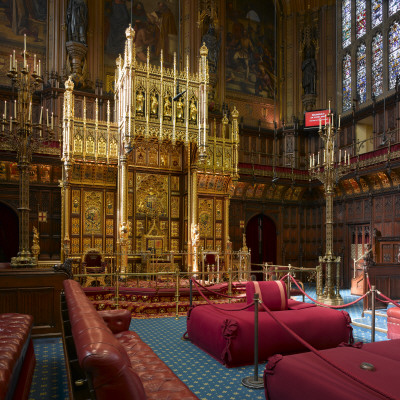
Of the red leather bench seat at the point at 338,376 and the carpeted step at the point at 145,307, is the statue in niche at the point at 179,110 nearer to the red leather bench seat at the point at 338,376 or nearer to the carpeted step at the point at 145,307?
the carpeted step at the point at 145,307

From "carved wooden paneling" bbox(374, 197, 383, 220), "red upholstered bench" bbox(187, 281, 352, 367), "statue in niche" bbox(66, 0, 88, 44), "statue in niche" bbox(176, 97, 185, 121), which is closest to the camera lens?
"red upholstered bench" bbox(187, 281, 352, 367)

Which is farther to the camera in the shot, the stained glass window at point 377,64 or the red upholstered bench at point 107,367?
the stained glass window at point 377,64

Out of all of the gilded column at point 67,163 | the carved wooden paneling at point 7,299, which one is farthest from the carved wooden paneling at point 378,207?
the carved wooden paneling at point 7,299

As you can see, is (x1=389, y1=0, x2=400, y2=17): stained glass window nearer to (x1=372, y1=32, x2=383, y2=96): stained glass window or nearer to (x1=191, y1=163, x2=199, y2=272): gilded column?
(x1=372, y1=32, x2=383, y2=96): stained glass window

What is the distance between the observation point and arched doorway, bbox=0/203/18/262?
533 inches

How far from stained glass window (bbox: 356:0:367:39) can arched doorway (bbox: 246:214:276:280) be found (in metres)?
9.80

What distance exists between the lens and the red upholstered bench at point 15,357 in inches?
113

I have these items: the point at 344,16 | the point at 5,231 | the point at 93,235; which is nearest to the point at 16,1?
the point at 5,231

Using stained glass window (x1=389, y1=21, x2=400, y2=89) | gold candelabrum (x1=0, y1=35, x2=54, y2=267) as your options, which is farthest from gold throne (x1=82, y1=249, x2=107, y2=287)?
stained glass window (x1=389, y1=21, x2=400, y2=89)

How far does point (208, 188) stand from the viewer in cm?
1436

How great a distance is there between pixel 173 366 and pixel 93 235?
26.4ft

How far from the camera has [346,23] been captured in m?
19.3

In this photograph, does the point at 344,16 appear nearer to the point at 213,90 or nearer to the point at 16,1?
the point at 213,90

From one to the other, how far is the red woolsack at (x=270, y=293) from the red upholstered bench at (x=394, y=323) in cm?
212
